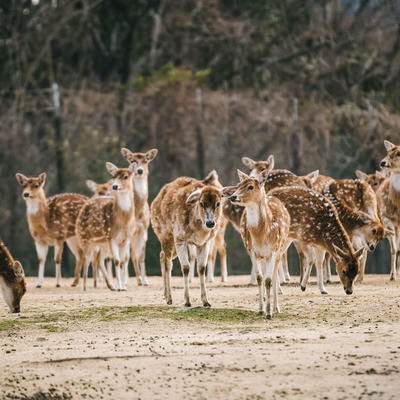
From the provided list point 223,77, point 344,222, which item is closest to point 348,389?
point 344,222

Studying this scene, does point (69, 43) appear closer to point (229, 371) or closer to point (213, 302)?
point (213, 302)

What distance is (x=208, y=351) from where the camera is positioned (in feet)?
34.3

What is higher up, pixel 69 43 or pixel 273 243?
pixel 69 43

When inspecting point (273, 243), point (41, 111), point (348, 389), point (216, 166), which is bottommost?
point (348, 389)

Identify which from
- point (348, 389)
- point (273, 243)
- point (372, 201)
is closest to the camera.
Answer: point (348, 389)

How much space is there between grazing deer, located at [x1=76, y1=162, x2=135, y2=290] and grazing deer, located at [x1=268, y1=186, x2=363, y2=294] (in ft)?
9.84

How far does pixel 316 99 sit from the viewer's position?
2753cm

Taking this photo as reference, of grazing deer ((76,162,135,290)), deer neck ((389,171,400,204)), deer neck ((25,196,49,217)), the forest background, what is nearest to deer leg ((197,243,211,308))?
grazing deer ((76,162,135,290))

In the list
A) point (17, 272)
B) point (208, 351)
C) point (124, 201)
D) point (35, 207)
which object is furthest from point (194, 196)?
point (35, 207)

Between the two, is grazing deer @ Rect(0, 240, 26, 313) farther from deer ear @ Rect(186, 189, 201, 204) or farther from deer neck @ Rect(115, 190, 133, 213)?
deer neck @ Rect(115, 190, 133, 213)

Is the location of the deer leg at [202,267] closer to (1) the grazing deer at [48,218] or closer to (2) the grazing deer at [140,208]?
(2) the grazing deer at [140,208]

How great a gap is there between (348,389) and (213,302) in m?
5.89

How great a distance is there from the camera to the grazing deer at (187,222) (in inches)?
502

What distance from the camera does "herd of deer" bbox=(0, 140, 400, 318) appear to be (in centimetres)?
1280
